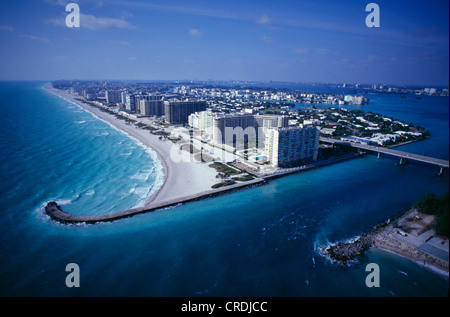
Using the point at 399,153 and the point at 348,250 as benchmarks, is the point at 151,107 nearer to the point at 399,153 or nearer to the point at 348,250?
the point at 399,153

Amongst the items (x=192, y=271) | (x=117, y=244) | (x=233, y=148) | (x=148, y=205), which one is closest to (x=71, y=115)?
(x=233, y=148)

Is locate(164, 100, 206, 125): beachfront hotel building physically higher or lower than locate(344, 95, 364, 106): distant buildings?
lower

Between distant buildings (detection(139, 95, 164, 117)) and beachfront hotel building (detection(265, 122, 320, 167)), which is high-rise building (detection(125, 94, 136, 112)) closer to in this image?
distant buildings (detection(139, 95, 164, 117))

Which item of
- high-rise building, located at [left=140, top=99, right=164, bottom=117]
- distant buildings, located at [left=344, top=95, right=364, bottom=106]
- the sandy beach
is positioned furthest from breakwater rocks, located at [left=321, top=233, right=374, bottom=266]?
distant buildings, located at [left=344, top=95, right=364, bottom=106]

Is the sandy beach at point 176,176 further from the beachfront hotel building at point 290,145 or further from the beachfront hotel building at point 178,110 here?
the beachfront hotel building at point 178,110

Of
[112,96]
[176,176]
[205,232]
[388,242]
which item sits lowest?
[205,232]

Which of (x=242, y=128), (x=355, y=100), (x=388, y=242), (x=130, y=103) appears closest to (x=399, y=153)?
(x=242, y=128)
